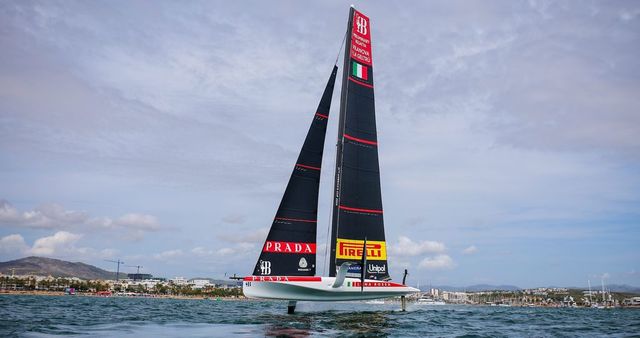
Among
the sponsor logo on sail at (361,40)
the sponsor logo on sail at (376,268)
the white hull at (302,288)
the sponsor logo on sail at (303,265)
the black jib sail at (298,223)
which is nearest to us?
the white hull at (302,288)

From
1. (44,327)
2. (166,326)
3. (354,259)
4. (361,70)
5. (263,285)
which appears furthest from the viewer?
(361,70)

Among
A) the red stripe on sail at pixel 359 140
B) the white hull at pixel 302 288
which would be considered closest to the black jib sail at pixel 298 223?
the white hull at pixel 302 288

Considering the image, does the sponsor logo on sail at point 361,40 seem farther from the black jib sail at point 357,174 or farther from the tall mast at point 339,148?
the tall mast at point 339,148

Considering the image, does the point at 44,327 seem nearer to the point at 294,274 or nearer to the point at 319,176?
the point at 294,274

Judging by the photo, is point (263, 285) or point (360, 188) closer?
point (263, 285)

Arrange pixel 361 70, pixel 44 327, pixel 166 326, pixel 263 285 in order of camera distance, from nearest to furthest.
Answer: pixel 44 327, pixel 166 326, pixel 263 285, pixel 361 70

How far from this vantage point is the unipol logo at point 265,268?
30719mm

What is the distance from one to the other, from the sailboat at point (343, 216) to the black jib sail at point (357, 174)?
6 centimetres

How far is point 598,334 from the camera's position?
1022 inches

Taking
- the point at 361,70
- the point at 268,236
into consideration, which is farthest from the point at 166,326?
the point at 361,70

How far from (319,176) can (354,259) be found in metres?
5.83

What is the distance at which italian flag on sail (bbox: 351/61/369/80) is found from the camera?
→ 3550 centimetres

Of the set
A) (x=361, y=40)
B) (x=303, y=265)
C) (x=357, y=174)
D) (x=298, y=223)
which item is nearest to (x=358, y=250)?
(x=303, y=265)

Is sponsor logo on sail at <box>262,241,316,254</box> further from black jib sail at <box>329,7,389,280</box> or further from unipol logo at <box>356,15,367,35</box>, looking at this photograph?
unipol logo at <box>356,15,367,35</box>
